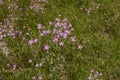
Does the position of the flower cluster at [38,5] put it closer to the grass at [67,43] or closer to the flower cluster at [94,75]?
the grass at [67,43]

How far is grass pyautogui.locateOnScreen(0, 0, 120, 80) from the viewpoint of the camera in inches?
212

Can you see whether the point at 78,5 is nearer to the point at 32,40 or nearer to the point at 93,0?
the point at 93,0

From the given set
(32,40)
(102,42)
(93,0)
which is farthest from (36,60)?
(93,0)

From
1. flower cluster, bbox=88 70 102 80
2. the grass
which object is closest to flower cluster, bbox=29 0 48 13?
the grass

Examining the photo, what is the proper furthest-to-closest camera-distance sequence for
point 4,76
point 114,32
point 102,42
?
point 114,32, point 102,42, point 4,76

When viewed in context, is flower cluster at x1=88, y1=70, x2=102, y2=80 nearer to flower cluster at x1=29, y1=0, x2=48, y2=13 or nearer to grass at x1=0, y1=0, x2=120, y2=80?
grass at x1=0, y1=0, x2=120, y2=80

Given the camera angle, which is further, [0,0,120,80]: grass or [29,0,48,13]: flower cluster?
[29,0,48,13]: flower cluster

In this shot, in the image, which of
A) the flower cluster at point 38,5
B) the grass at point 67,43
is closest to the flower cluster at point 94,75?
the grass at point 67,43

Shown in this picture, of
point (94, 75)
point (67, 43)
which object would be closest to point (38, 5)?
point (67, 43)

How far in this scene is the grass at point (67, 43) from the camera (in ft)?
17.7

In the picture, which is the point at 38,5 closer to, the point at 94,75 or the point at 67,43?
the point at 67,43

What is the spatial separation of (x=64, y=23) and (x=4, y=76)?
1766mm

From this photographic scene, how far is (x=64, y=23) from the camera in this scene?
6.27 m

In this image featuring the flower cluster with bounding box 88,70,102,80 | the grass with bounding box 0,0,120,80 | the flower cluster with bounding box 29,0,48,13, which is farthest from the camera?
the flower cluster with bounding box 29,0,48,13
